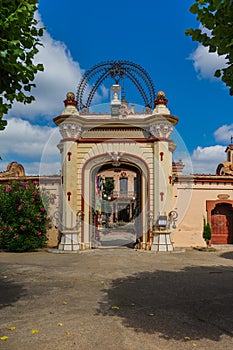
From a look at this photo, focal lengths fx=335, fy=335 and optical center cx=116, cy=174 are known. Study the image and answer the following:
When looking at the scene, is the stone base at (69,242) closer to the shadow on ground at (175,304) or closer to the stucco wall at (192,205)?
the stucco wall at (192,205)

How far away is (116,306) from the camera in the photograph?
18.8 feet

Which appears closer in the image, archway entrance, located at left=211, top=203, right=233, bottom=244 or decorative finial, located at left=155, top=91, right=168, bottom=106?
decorative finial, located at left=155, top=91, right=168, bottom=106

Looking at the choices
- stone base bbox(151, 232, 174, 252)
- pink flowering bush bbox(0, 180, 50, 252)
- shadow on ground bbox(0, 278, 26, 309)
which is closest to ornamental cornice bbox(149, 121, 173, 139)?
stone base bbox(151, 232, 174, 252)

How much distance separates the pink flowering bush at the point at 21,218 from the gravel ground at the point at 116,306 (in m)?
3.67

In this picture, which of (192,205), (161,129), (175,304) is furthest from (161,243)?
(175,304)

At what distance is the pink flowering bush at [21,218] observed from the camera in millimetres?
14086

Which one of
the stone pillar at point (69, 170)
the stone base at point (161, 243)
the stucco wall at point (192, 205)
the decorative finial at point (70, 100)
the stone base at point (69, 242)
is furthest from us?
the stucco wall at point (192, 205)

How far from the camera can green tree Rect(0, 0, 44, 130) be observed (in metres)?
4.07

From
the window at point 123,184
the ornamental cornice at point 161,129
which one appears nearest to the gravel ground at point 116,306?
the ornamental cornice at point 161,129

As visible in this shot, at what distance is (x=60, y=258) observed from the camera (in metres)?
12.2

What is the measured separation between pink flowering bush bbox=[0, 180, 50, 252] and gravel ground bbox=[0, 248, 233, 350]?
12.0 feet

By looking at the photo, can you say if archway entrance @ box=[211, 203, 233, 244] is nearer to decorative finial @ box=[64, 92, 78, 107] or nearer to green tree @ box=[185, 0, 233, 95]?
decorative finial @ box=[64, 92, 78, 107]

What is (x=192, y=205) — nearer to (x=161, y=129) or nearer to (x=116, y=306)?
(x=161, y=129)

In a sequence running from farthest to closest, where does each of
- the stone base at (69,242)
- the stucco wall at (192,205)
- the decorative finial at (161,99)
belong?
the stucco wall at (192,205), the decorative finial at (161,99), the stone base at (69,242)
